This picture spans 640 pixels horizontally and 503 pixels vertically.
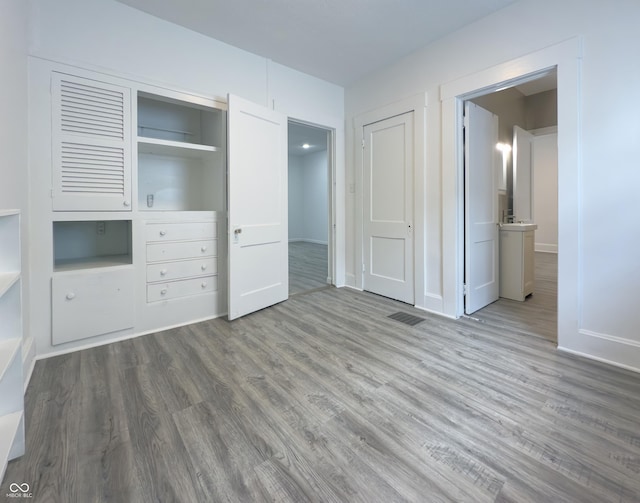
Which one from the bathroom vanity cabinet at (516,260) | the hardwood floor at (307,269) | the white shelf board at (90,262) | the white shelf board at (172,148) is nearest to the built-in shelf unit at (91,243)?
the white shelf board at (90,262)

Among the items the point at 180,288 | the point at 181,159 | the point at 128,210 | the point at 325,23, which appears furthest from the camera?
the point at 181,159

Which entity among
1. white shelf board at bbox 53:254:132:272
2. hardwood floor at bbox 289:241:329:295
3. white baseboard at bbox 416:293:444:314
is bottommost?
white baseboard at bbox 416:293:444:314

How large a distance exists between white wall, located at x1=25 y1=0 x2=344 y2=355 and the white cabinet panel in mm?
76

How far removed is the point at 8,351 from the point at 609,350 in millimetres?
3338

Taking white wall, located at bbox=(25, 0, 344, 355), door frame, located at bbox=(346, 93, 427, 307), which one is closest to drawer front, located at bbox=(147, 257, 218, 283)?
white wall, located at bbox=(25, 0, 344, 355)

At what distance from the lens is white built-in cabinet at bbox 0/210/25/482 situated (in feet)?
3.93

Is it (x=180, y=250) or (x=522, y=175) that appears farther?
(x=522, y=175)

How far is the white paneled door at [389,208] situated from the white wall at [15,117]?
10.3 ft

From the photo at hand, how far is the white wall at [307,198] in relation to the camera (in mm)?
9078

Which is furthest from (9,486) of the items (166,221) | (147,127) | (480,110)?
(480,110)

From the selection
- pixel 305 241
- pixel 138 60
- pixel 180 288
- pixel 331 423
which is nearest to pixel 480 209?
pixel 331 423

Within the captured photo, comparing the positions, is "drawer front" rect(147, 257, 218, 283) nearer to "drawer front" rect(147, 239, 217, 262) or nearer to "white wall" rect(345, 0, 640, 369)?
"drawer front" rect(147, 239, 217, 262)

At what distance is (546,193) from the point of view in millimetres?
6230

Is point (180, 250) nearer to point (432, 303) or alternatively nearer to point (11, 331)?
point (11, 331)
